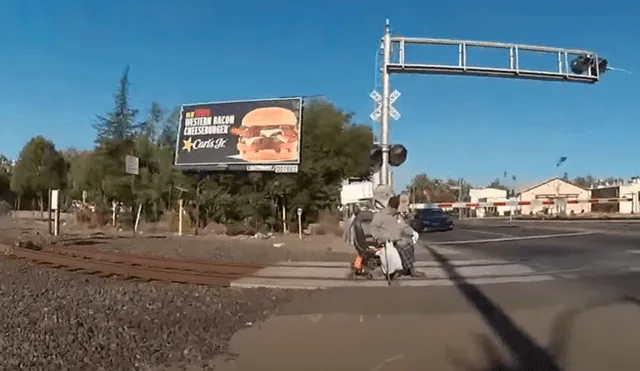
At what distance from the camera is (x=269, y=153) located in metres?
37.3

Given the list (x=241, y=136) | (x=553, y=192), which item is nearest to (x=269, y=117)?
(x=241, y=136)

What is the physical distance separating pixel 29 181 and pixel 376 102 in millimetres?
47689

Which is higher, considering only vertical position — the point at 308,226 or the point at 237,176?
the point at 237,176

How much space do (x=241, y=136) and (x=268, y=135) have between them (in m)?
1.89

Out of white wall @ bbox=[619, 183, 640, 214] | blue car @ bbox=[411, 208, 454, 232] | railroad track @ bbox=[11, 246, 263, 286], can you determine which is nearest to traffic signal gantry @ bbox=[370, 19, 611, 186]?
railroad track @ bbox=[11, 246, 263, 286]

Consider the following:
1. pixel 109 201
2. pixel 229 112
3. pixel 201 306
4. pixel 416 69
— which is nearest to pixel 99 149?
pixel 109 201

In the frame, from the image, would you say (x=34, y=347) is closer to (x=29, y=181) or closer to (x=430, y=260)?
(x=430, y=260)

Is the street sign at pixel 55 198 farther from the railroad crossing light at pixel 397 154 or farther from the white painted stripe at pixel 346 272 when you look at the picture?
the railroad crossing light at pixel 397 154

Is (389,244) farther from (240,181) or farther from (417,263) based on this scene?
(240,181)

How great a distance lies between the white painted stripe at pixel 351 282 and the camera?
12599 mm

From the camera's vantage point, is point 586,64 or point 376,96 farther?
point 586,64

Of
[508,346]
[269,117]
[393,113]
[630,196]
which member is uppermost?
[269,117]

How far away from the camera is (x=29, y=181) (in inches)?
2188

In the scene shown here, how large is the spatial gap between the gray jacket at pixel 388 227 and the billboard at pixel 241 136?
23681 millimetres
